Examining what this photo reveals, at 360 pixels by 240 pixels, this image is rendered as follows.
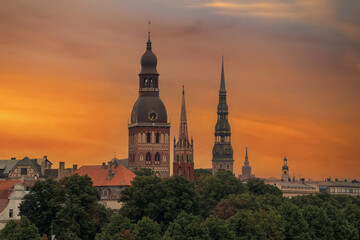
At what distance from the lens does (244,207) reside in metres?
195

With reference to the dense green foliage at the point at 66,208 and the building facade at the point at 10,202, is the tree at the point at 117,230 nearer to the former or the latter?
the dense green foliage at the point at 66,208

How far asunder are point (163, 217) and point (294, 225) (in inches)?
866

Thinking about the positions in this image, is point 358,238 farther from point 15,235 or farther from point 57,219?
point 15,235

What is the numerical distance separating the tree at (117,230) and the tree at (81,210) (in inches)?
413

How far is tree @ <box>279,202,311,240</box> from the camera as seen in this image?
17488cm

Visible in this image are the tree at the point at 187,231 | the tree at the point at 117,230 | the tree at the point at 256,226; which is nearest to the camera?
the tree at the point at 117,230

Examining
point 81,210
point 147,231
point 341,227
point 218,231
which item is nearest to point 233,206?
point 341,227

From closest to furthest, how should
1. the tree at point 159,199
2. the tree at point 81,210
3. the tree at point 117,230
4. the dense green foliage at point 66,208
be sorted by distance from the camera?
the tree at point 117,230
the tree at point 81,210
the dense green foliage at point 66,208
the tree at point 159,199

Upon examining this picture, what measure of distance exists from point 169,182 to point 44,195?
24.6m

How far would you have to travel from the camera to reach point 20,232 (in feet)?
483

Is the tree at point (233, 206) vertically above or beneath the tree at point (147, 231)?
above

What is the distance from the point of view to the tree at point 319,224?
181750 millimetres

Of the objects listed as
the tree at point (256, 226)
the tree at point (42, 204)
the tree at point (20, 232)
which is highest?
the tree at point (42, 204)

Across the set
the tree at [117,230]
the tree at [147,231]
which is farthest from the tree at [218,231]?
the tree at [117,230]
